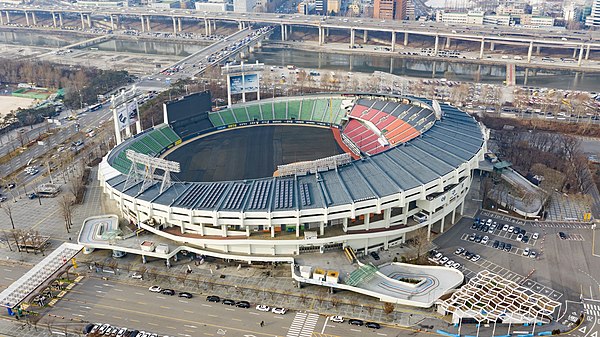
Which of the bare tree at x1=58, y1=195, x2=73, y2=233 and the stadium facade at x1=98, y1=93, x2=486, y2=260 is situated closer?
the stadium facade at x1=98, y1=93, x2=486, y2=260

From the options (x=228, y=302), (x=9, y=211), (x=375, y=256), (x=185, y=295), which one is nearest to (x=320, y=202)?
(x=375, y=256)

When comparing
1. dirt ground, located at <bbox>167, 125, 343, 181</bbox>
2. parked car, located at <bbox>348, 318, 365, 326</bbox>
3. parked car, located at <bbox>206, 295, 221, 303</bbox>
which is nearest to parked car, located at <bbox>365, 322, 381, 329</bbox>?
parked car, located at <bbox>348, 318, 365, 326</bbox>

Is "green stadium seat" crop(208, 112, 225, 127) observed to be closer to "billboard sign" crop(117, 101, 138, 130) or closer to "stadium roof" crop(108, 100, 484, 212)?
"billboard sign" crop(117, 101, 138, 130)

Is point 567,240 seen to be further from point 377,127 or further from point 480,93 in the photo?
point 480,93

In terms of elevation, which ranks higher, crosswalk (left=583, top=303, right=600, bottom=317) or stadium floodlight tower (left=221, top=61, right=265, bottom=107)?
stadium floodlight tower (left=221, top=61, right=265, bottom=107)

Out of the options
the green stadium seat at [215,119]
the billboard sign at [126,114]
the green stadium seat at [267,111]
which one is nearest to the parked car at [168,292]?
the billboard sign at [126,114]

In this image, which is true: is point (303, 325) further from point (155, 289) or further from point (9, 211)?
point (9, 211)
